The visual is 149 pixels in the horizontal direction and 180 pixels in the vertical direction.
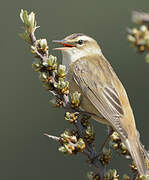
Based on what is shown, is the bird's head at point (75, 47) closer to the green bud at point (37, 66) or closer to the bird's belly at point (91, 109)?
the bird's belly at point (91, 109)

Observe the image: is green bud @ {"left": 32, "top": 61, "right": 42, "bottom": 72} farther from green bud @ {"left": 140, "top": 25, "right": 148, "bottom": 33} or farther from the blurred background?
the blurred background

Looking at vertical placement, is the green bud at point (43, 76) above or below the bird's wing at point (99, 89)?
above

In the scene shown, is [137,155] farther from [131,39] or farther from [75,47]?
[75,47]

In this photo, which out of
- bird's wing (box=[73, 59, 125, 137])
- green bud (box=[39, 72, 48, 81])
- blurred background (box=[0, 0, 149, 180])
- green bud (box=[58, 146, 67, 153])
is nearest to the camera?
green bud (box=[58, 146, 67, 153])

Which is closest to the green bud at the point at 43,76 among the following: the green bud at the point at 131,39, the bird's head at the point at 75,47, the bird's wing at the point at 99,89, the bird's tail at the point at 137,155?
the bird's tail at the point at 137,155

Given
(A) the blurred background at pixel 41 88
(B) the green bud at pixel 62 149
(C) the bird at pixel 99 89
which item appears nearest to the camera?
(B) the green bud at pixel 62 149

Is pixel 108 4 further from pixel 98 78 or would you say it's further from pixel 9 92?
pixel 98 78

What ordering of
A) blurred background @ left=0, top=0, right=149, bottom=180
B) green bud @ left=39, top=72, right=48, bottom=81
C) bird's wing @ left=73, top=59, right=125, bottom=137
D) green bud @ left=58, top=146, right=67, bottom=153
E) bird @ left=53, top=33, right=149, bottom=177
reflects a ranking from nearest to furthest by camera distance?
1. green bud @ left=58, top=146, right=67, bottom=153
2. green bud @ left=39, top=72, right=48, bottom=81
3. bird @ left=53, top=33, right=149, bottom=177
4. bird's wing @ left=73, top=59, right=125, bottom=137
5. blurred background @ left=0, top=0, right=149, bottom=180

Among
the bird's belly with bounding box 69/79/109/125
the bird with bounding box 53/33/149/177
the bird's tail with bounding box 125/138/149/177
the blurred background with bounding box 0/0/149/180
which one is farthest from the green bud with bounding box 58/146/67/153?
the blurred background with bounding box 0/0/149/180
